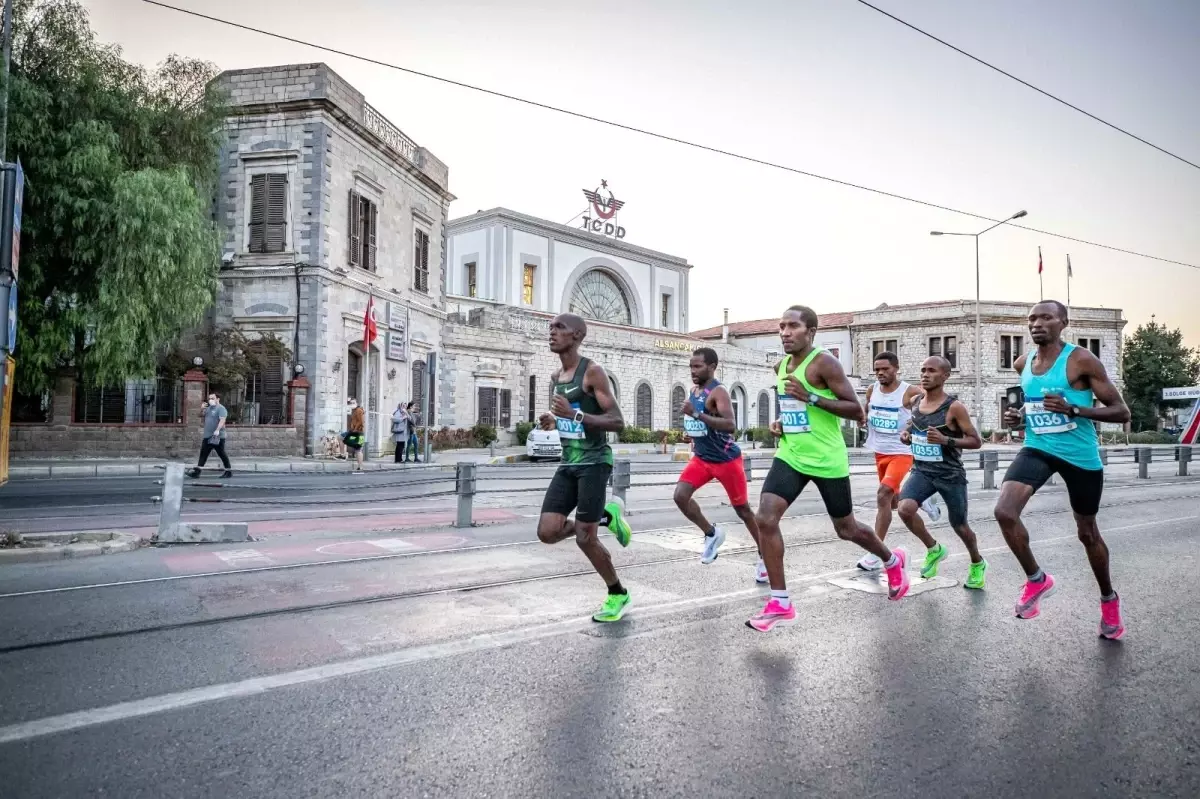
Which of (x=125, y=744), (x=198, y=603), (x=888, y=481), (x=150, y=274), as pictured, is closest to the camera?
(x=125, y=744)

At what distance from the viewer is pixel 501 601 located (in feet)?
18.5

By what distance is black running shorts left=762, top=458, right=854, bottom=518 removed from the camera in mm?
5035

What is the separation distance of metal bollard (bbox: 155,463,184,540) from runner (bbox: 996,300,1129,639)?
763 cm

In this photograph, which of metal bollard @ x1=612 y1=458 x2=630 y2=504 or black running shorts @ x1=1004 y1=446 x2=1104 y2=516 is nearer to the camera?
black running shorts @ x1=1004 y1=446 x2=1104 y2=516

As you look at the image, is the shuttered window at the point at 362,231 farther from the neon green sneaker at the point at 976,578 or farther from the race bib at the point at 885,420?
the neon green sneaker at the point at 976,578

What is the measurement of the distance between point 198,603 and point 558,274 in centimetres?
4452

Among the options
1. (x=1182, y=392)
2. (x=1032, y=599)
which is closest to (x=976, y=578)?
(x=1032, y=599)

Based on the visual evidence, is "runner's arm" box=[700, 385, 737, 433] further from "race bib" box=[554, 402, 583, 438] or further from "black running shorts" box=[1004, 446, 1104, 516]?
"black running shorts" box=[1004, 446, 1104, 516]

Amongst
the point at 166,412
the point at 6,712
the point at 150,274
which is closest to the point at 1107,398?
the point at 6,712

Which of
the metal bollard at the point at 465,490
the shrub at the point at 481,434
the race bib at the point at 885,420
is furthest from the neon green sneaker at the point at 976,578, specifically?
the shrub at the point at 481,434

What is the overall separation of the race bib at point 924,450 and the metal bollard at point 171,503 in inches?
282

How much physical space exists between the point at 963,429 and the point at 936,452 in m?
0.29

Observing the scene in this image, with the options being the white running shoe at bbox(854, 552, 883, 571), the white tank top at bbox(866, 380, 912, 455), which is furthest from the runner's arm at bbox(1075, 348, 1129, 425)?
the white tank top at bbox(866, 380, 912, 455)

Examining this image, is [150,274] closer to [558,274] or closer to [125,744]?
[125,744]
